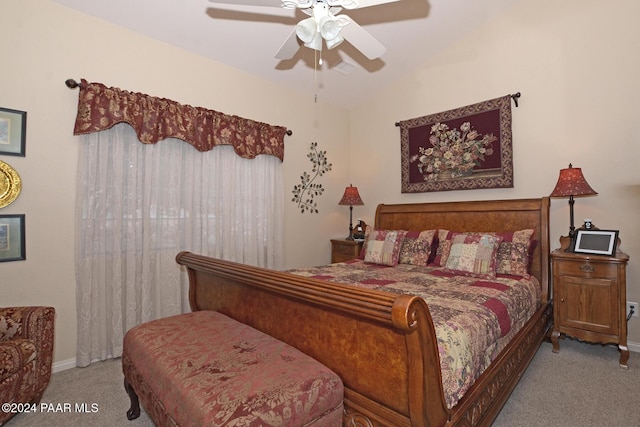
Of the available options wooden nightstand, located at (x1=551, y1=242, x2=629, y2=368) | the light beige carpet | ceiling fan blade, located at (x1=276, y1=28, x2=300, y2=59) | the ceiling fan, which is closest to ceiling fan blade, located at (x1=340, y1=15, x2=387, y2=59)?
the ceiling fan

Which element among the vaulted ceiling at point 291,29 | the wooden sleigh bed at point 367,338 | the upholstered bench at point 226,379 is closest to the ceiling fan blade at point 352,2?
the vaulted ceiling at point 291,29

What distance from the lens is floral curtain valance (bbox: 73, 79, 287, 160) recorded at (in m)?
2.51

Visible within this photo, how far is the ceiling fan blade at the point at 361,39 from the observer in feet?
6.70

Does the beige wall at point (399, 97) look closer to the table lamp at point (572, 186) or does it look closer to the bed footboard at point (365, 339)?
the table lamp at point (572, 186)

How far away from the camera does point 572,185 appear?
265 cm

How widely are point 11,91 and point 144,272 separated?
166 centimetres

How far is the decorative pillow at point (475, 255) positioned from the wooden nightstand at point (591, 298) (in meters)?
0.51

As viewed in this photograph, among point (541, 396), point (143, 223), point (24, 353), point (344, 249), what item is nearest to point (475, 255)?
point (541, 396)

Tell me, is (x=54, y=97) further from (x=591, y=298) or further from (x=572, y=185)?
(x=591, y=298)

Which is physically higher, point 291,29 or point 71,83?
point 291,29

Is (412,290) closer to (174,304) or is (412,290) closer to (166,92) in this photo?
(174,304)

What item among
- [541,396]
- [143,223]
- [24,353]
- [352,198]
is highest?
[352,198]

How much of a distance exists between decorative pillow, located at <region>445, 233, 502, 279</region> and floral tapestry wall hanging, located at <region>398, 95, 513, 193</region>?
87 centimetres

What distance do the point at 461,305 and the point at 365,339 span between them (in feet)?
2.52
